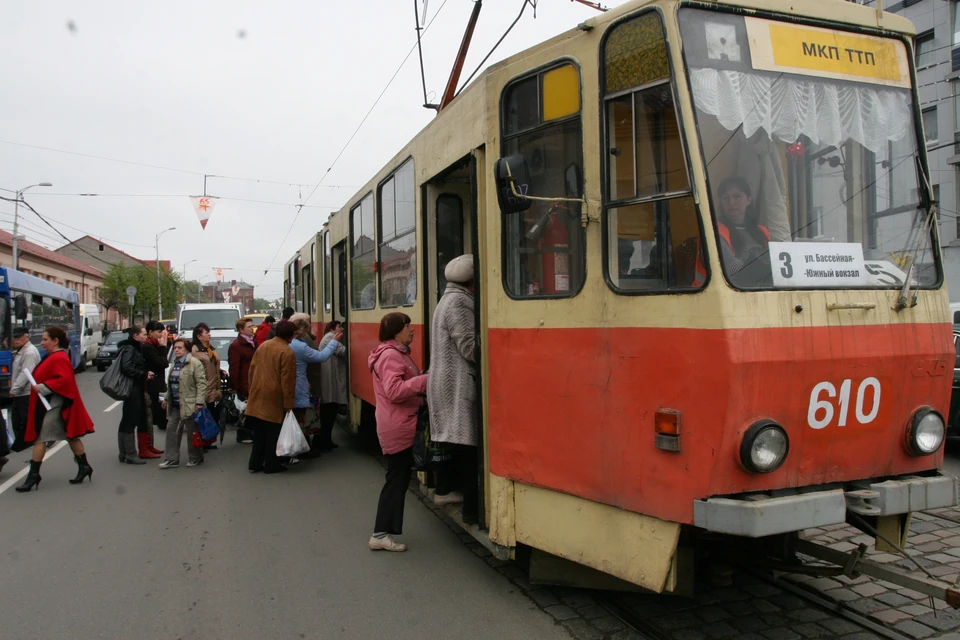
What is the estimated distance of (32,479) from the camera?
8078mm

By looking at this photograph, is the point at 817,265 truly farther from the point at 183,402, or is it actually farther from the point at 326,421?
the point at 326,421

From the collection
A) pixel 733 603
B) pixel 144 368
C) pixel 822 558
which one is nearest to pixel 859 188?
pixel 822 558

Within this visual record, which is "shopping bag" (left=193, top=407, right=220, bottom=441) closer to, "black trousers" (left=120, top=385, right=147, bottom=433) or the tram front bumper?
"black trousers" (left=120, top=385, right=147, bottom=433)

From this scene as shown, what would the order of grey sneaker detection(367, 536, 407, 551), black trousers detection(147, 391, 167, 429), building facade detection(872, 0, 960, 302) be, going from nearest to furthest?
1. grey sneaker detection(367, 536, 407, 551)
2. black trousers detection(147, 391, 167, 429)
3. building facade detection(872, 0, 960, 302)

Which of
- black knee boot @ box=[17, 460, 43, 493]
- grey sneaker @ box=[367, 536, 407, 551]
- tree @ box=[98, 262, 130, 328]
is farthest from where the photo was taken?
tree @ box=[98, 262, 130, 328]

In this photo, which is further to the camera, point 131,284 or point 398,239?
point 131,284

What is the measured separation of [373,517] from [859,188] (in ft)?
15.4

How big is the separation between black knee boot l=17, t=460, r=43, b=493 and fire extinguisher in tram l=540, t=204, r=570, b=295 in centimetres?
653

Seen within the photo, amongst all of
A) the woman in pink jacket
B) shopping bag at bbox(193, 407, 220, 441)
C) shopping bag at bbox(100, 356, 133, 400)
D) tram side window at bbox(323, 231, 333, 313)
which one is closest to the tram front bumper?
the woman in pink jacket

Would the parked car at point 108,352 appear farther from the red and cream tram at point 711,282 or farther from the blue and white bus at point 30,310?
the red and cream tram at point 711,282

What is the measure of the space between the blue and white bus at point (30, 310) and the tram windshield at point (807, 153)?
51.3 ft

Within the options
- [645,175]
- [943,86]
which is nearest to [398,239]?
[645,175]

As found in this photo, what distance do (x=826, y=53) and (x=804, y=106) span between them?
0.36 meters

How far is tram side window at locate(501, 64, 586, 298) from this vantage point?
404cm
